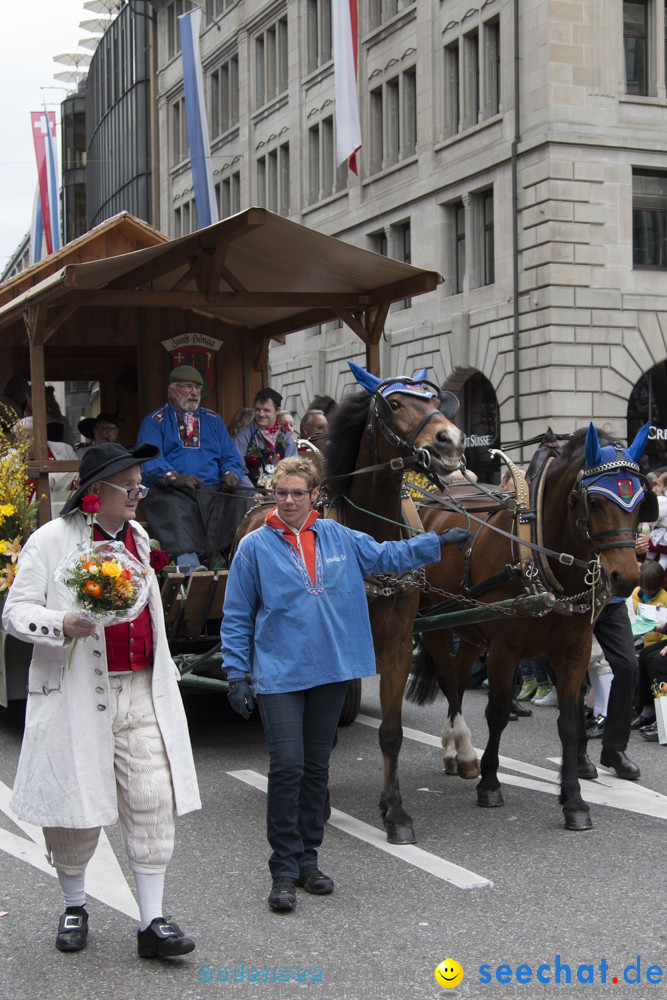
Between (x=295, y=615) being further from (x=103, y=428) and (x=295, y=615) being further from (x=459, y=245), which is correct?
(x=459, y=245)

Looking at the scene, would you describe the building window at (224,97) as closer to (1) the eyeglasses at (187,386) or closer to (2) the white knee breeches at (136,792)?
(1) the eyeglasses at (187,386)

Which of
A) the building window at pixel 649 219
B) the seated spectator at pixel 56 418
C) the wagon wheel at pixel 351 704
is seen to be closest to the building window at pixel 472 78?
the building window at pixel 649 219

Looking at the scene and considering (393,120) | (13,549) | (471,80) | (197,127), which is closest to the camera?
(13,549)

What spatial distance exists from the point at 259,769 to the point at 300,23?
2916 cm

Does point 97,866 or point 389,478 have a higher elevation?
point 389,478

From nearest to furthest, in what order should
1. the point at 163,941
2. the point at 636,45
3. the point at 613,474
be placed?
the point at 163,941, the point at 613,474, the point at 636,45

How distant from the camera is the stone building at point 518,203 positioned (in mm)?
22734

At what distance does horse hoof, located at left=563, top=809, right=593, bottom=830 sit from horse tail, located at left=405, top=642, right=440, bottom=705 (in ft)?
6.99

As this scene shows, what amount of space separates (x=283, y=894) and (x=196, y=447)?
4.29m

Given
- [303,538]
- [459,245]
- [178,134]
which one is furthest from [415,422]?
[178,134]

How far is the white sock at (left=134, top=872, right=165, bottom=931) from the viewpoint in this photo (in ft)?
13.9

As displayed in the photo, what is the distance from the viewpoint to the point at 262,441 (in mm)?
9422

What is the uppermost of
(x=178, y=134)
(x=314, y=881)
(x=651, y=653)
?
(x=178, y=134)

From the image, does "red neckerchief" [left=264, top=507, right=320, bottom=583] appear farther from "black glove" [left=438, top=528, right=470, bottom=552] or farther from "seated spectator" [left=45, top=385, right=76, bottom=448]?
"seated spectator" [left=45, top=385, right=76, bottom=448]
